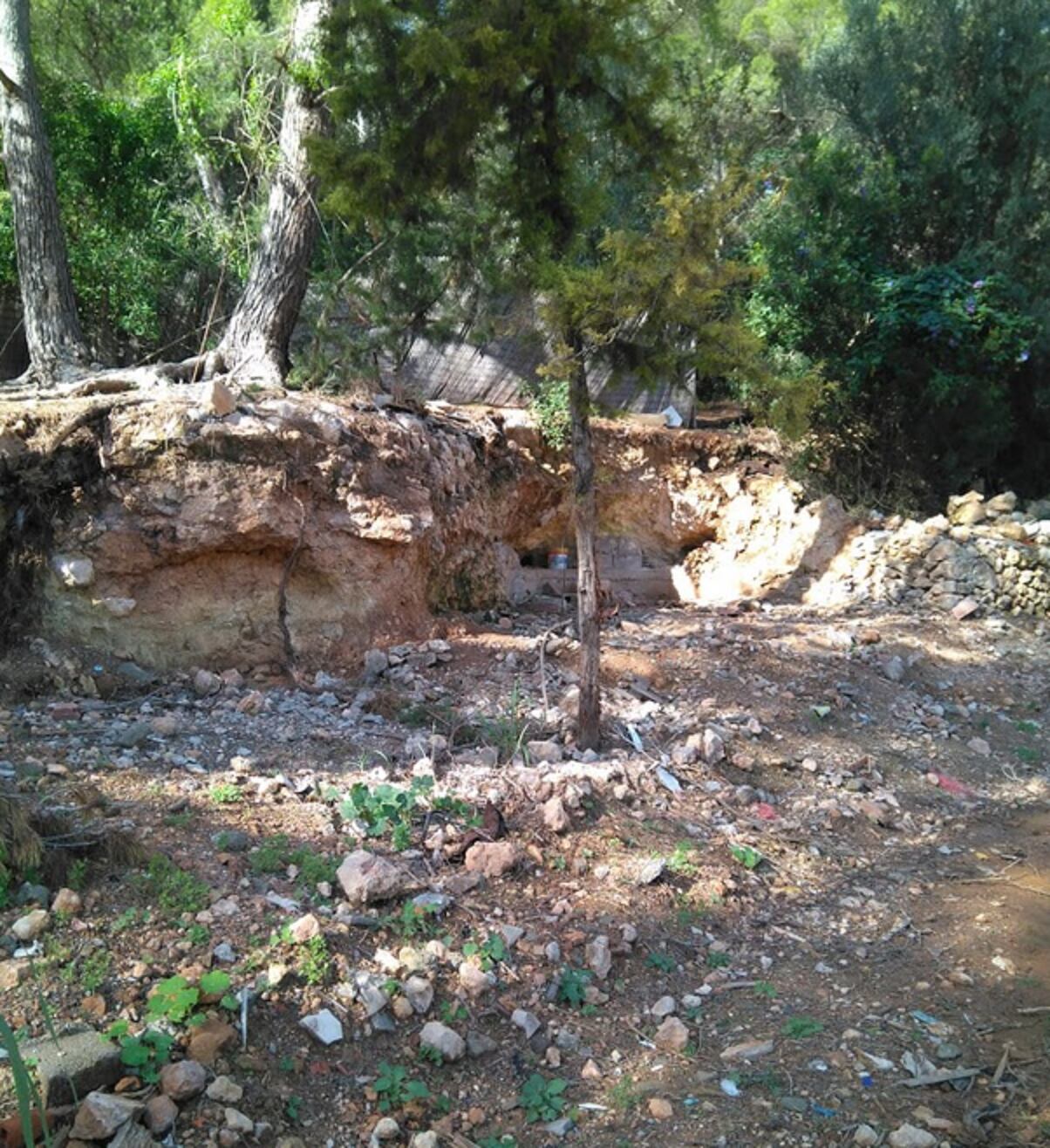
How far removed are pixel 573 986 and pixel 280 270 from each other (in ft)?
18.5

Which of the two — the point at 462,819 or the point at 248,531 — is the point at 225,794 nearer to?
the point at 462,819

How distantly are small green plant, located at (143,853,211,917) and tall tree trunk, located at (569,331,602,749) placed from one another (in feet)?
7.10

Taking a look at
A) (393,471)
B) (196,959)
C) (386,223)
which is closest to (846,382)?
(393,471)

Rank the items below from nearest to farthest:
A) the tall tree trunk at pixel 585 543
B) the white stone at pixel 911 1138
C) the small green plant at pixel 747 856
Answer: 1. the white stone at pixel 911 1138
2. the small green plant at pixel 747 856
3. the tall tree trunk at pixel 585 543

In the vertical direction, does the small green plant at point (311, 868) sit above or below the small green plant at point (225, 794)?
below

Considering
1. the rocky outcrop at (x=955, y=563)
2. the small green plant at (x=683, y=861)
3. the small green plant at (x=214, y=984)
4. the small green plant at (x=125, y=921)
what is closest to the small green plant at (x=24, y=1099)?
the small green plant at (x=214, y=984)

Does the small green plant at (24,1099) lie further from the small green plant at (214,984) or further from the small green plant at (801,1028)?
the small green plant at (801,1028)

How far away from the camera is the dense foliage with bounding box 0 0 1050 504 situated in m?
4.21

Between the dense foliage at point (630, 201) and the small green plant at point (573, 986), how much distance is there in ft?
8.00

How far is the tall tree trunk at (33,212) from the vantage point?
707cm

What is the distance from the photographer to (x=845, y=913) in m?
3.96

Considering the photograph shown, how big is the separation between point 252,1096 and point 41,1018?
1.99ft

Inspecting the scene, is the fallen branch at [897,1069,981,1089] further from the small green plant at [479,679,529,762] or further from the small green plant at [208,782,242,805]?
the small green plant at [208,782,242,805]

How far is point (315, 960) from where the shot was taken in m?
3.00
